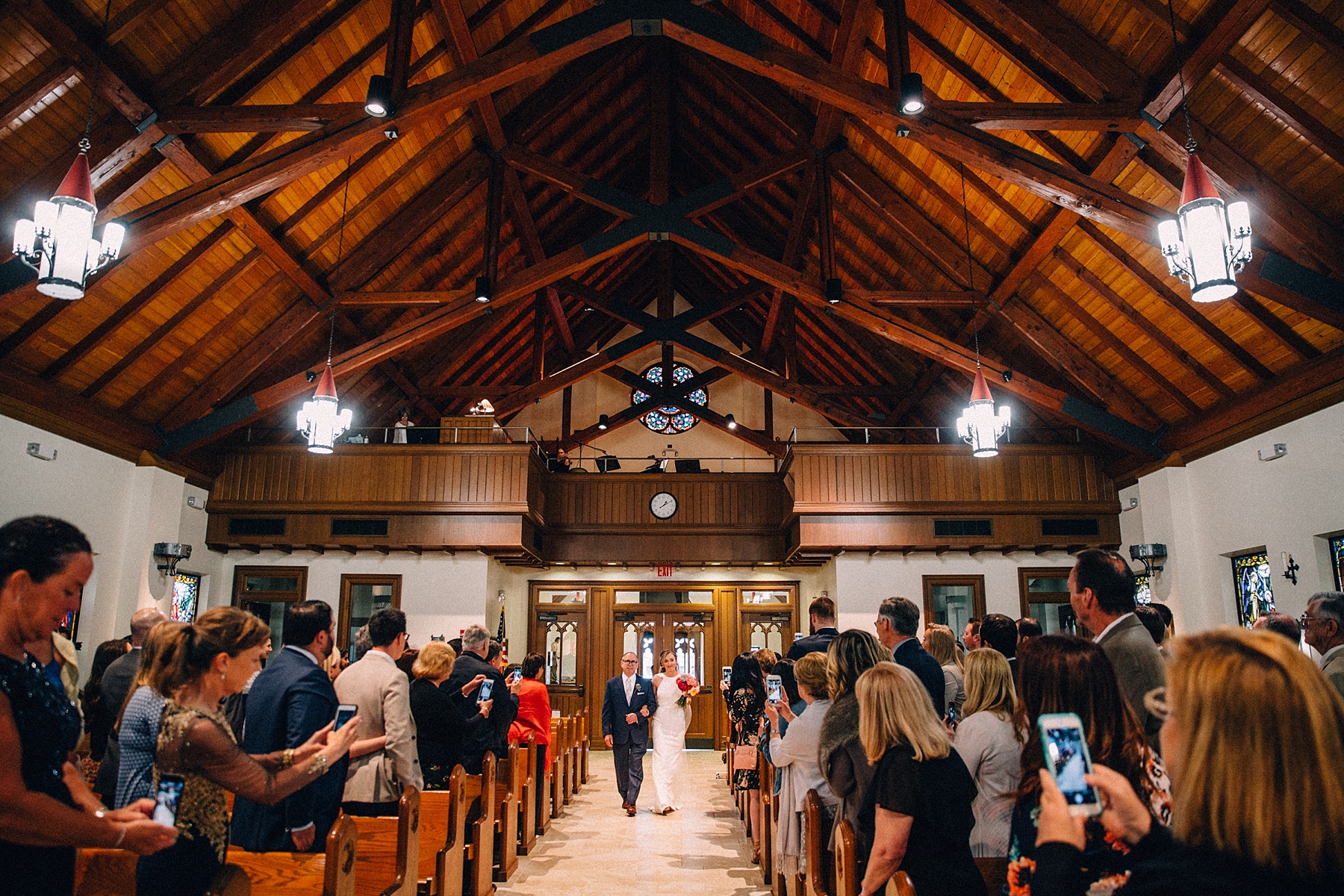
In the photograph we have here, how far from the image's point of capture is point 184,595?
11117mm

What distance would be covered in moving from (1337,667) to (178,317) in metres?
Answer: 9.93

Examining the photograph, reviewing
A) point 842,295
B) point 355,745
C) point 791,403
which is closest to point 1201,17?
point 842,295

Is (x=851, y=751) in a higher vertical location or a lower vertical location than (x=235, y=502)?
lower

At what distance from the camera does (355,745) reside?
3.61 meters

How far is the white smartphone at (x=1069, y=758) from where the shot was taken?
4.84 ft

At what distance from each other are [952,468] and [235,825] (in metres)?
9.87

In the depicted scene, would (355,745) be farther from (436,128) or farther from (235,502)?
(235,502)

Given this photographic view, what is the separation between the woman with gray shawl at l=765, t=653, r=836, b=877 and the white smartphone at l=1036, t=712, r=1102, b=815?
2139 millimetres

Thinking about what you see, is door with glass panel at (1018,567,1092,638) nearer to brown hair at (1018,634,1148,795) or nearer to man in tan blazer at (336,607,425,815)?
man in tan blazer at (336,607,425,815)

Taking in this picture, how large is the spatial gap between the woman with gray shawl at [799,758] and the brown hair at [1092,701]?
1599 millimetres

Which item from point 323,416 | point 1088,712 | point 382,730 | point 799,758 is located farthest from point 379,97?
point 1088,712

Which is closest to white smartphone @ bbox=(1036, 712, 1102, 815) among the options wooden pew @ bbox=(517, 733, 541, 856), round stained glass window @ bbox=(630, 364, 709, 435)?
wooden pew @ bbox=(517, 733, 541, 856)

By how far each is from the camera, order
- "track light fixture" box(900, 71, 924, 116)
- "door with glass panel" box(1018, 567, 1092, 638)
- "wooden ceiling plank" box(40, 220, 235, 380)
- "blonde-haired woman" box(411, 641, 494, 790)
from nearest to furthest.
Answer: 1. "blonde-haired woman" box(411, 641, 494, 790)
2. "track light fixture" box(900, 71, 924, 116)
3. "wooden ceiling plank" box(40, 220, 235, 380)
4. "door with glass panel" box(1018, 567, 1092, 638)

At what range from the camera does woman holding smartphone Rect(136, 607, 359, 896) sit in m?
2.21
